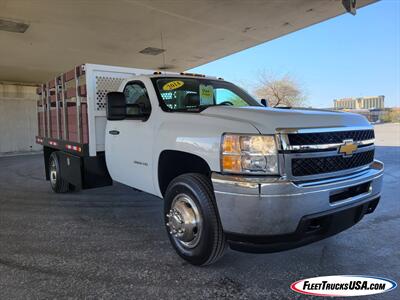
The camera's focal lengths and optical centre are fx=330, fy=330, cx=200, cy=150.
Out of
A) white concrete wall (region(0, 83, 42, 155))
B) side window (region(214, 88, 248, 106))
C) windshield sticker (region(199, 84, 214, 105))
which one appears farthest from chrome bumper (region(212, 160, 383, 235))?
white concrete wall (region(0, 83, 42, 155))

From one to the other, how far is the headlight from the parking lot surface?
1048 millimetres

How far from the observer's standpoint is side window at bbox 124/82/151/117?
13.0 feet

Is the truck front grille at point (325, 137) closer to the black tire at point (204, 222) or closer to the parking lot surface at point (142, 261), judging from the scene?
the black tire at point (204, 222)

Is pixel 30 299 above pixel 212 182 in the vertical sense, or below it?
below

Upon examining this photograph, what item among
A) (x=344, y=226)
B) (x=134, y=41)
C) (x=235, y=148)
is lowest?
(x=344, y=226)

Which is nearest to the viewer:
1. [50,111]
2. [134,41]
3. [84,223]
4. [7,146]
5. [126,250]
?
[126,250]

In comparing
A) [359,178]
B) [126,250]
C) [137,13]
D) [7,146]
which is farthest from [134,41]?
[7,146]

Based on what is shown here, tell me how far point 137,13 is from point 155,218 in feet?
16.5

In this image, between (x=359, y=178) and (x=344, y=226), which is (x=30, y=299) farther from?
(x=359, y=178)

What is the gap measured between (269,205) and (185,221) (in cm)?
97

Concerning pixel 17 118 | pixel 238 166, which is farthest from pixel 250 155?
pixel 17 118

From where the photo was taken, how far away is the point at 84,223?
4.71 m

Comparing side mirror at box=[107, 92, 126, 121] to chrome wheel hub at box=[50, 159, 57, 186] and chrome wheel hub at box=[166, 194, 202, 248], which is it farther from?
chrome wheel hub at box=[50, 159, 57, 186]

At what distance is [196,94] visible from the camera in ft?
14.1
